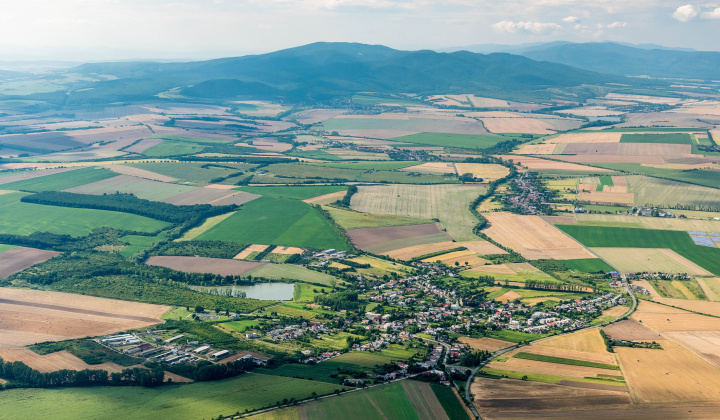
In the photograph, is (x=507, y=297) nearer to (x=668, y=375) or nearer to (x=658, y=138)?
(x=668, y=375)

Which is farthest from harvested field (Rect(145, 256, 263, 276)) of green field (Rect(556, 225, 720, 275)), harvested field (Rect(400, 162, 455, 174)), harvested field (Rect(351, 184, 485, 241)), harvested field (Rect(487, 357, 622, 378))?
harvested field (Rect(400, 162, 455, 174))

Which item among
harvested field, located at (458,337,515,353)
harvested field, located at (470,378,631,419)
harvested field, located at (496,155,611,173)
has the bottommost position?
harvested field, located at (458,337,515,353)

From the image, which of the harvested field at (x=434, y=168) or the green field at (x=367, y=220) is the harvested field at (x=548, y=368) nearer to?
the green field at (x=367, y=220)

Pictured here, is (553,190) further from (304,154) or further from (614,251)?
(304,154)

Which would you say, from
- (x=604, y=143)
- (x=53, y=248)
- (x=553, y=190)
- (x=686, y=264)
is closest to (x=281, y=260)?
(x=53, y=248)

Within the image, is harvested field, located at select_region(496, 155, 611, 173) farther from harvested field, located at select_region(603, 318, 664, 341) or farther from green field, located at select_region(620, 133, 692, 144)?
harvested field, located at select_region(603, 318, 664, 341)

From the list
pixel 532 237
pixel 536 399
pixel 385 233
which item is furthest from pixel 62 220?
pixel 536 399
